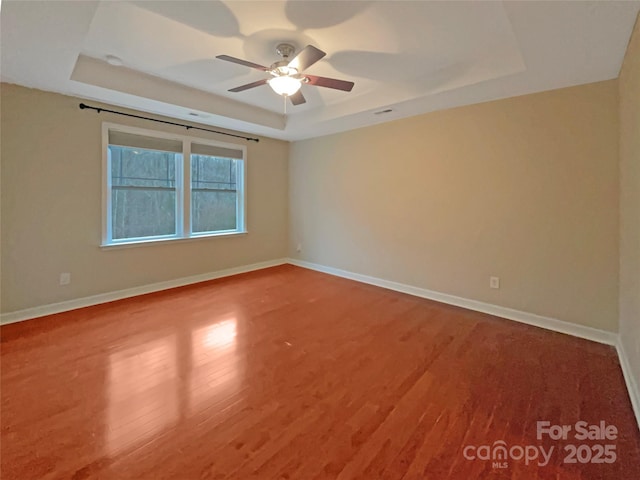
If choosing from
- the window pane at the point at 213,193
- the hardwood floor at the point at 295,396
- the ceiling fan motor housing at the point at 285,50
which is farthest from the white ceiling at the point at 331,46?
the hardwood floor at the point at 295,396

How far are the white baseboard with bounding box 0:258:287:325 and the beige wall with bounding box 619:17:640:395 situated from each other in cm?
474

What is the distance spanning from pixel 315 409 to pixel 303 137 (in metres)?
4.56

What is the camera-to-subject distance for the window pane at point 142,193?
3904 mm

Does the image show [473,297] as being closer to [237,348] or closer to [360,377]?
[360,377]

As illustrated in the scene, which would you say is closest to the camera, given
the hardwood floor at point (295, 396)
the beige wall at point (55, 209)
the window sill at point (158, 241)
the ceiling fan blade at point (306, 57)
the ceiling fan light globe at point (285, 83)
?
the hardwood floor at point (295, 396)

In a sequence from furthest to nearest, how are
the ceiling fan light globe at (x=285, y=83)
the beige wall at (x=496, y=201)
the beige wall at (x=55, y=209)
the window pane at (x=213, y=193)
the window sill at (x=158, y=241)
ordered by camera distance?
the window pane at (x=213, y=193), the window sill at (x=158, y=241), the beige wall at (x=55, y=209), the beige wall at (x=496, y=201), the ceiling fan light globe at (x=285, y=83)

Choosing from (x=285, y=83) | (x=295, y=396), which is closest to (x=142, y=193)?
(x=285, y=83)

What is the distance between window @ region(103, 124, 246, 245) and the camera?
3.87 meters

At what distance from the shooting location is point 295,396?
2016 mm

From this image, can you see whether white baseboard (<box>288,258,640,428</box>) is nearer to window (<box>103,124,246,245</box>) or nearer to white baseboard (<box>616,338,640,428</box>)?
white baseboard (<box>616,338,640,428</box>)

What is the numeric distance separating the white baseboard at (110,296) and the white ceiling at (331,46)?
2326 mm

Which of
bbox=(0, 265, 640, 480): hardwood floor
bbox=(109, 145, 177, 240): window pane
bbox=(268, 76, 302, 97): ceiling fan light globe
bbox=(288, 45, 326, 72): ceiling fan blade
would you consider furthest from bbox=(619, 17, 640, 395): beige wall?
bbox=(109, 145, 177, 240): window pane

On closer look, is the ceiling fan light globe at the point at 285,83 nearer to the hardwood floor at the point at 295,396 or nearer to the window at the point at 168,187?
the hardwood floor at the point at 295,396

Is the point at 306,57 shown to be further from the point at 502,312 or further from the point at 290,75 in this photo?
the point at 502,312
